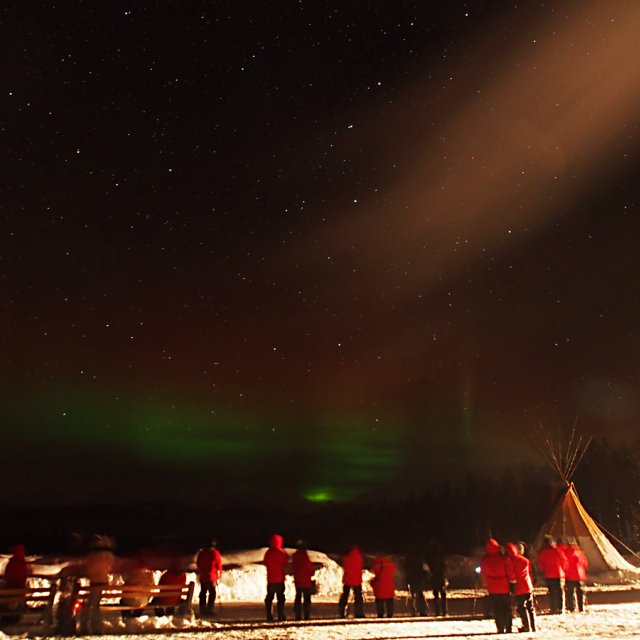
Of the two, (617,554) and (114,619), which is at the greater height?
(617,554)

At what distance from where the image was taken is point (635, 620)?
12445 millimetres

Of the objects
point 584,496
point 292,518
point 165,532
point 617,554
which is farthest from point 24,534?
point 617,554

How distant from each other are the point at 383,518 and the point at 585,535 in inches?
1927

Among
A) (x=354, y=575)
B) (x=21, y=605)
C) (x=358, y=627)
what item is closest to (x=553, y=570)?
(x=354, y=575)

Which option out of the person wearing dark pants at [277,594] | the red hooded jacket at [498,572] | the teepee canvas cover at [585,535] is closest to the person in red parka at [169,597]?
the person wearing dark pants at [277,594]

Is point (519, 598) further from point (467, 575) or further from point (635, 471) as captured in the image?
point (635, 471)

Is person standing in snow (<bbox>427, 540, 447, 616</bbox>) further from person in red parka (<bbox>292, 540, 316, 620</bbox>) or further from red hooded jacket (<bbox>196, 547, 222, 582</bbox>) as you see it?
red hooded jacket (<bbox>196, 547, 222, 582</bbox>)

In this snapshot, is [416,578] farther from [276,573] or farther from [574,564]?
[574,564]

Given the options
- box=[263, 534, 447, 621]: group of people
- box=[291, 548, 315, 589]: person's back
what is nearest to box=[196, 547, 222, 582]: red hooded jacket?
box=[263, 534, 447, 621]: group of people

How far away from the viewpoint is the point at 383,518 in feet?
234

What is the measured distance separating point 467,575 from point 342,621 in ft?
35.7

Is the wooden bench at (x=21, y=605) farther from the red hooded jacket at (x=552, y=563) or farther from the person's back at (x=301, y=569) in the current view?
the red hooded jacket at (x=552, y=563)

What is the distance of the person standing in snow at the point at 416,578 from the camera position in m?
13.5

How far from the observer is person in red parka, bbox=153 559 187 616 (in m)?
12.6
